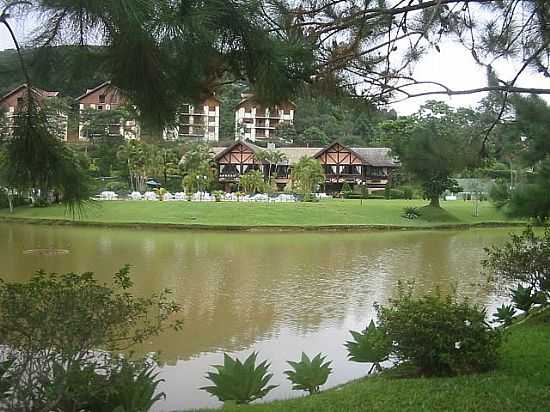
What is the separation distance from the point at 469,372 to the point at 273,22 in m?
1.93

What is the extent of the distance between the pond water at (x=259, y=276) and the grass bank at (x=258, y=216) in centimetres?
104

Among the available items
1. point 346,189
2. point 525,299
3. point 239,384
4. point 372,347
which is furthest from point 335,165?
point 239,384

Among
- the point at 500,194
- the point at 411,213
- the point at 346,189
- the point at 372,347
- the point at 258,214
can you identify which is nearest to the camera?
the point at 372,347

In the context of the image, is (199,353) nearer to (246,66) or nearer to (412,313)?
(412,313)

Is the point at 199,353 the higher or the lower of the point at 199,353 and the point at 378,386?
the lower

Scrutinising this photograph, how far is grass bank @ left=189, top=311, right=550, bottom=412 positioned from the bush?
0.11 m

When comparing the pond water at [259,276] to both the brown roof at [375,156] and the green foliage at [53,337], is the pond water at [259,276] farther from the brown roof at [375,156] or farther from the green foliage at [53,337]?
the brown roof at [375,156]

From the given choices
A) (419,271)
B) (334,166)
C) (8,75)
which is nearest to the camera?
(8,75)

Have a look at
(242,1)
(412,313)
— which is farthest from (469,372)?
(242,1)

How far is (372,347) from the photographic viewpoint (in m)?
3.37

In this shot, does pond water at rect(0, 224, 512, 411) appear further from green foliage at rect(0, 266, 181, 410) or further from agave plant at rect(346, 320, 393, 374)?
green foliage at rect(0, 266, 181, 410)

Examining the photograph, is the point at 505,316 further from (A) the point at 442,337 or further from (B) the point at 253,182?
(B) the point at 253,182

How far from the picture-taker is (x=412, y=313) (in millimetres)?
3051

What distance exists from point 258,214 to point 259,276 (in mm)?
9329
